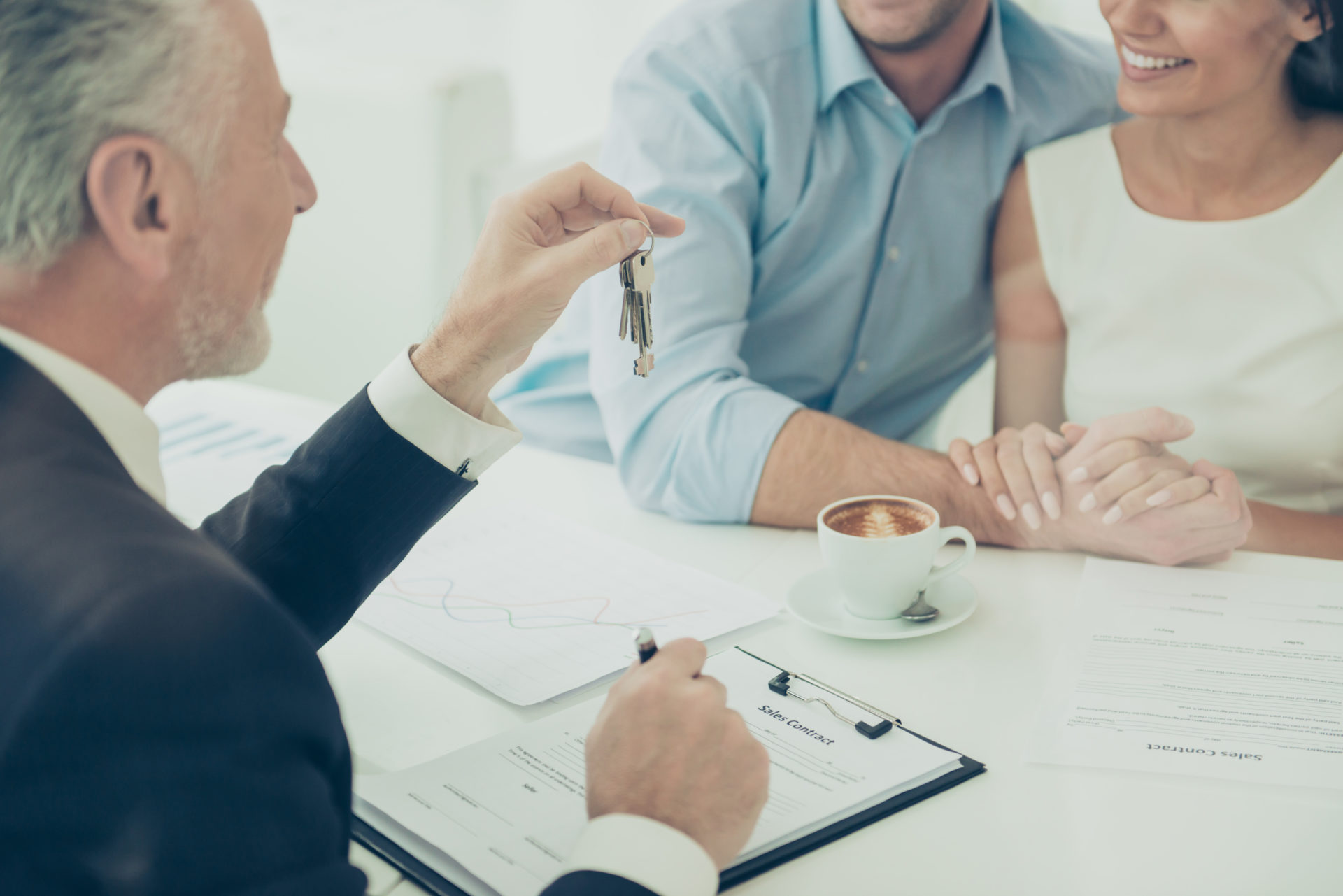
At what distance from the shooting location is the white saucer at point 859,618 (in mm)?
761

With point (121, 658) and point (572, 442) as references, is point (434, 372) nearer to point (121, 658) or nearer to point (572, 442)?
point (121, 658)

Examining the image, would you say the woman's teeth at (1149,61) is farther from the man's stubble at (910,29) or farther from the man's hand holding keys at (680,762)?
the man's hand holding keys at (680,762)

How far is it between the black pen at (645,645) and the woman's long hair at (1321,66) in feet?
3.14

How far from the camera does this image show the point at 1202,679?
700 millimetres

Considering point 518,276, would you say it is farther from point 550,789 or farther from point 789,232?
point 789,232

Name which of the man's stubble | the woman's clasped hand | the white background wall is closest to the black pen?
the woman's clasped hand

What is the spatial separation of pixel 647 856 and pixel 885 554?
0.33m

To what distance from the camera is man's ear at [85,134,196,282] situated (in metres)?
0.51

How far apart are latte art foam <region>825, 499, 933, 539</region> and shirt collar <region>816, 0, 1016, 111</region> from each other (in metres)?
0.59

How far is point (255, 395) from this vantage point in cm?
135

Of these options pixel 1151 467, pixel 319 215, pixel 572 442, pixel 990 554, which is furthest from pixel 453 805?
pixel 319 215

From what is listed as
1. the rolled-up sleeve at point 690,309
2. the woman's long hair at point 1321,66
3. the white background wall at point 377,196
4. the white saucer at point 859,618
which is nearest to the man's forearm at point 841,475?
the rolled-up sleeve at point 690,309

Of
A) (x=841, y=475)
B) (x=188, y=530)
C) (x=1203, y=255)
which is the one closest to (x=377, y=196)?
(x=841, y=475)

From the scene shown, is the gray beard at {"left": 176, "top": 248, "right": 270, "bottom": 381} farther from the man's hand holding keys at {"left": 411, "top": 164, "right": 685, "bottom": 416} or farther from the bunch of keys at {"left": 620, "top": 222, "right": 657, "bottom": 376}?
the bunch of keys at {"left": 620, "top": 222, "right": 657, "bottom": 376}
